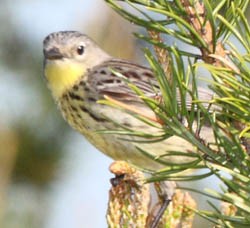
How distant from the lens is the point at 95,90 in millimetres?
4402

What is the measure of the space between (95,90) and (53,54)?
0.28m

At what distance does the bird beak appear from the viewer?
442cm

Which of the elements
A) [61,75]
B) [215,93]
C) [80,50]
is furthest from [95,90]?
[215,93]

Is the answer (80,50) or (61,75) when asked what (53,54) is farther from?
(80,50)

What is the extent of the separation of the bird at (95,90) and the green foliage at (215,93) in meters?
1.91

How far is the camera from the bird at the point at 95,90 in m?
3.97

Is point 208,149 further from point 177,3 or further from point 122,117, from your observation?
point 122,117

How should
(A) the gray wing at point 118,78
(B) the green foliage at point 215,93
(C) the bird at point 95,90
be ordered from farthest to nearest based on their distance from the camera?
(A) the gray wing at point 118,78 < (C) the bird at point 95,90 < (B) the green foliage at point 215,93

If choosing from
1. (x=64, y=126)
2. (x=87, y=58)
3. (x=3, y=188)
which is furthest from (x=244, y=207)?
(x=87, y=58)

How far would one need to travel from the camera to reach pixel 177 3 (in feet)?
6.13

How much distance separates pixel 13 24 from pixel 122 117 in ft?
2.47

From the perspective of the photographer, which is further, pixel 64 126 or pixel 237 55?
pixel 64 126

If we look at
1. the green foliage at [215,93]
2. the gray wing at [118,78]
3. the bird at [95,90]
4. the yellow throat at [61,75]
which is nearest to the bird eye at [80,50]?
the bird at [95,90]

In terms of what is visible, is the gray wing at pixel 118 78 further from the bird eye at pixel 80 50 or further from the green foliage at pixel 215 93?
the green foliage at pixel 215 93
